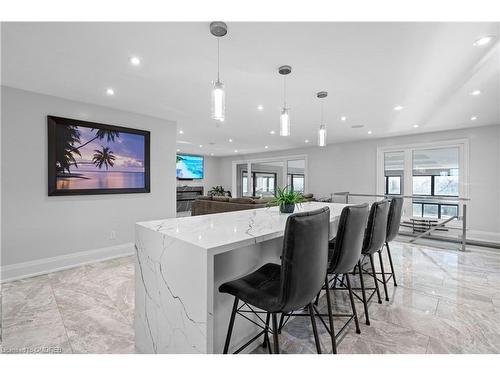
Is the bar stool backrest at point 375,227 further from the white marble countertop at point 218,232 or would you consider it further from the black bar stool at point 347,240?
the white marble countertop at point 218,232

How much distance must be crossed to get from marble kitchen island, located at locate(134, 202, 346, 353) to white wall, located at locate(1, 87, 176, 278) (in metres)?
2.43

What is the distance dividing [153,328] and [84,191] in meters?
2.77

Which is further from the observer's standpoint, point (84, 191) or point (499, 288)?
point (84, 191)

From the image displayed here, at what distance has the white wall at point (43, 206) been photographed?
294cm

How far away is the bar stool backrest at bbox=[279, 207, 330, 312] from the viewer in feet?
3.79

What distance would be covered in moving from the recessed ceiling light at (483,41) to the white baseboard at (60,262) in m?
4.87

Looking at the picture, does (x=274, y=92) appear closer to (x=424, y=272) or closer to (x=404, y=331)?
(x=404, y=331)

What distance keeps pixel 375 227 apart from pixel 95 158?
12.4 ft

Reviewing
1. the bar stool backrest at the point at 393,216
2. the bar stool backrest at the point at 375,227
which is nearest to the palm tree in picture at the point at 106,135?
the bar stool backrest at the point at 375,227

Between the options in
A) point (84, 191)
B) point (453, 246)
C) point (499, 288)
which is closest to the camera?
point (499, 288)

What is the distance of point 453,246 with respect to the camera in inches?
179

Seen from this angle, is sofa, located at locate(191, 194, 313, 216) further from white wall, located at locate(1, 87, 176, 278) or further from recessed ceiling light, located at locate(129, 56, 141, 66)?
recessed ceiling light, located at locate(129, 56, 141, 66)
